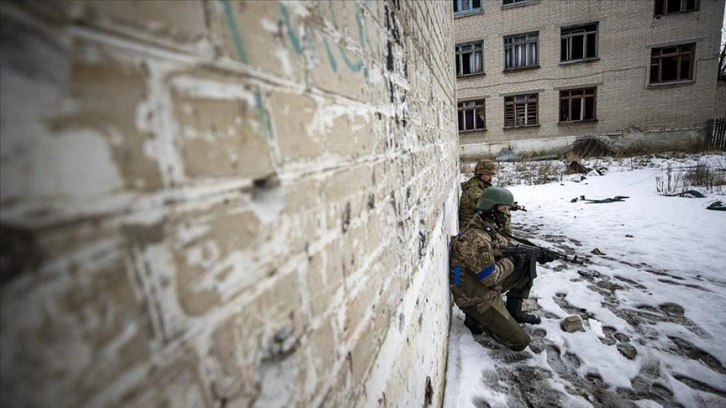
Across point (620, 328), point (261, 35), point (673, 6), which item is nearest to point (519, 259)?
point (620, 328)

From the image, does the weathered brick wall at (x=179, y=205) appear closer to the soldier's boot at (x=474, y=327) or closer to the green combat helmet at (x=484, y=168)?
the soldier's boot at (x=474, y=327)

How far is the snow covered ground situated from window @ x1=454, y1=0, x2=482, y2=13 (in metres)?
12.3

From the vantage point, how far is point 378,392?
92 centimetres

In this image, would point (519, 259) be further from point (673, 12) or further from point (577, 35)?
point (673, 12)

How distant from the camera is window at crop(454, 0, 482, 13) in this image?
1441cm

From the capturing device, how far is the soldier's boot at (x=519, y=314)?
3092 mm

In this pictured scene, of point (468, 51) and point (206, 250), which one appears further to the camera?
point (468, 51)

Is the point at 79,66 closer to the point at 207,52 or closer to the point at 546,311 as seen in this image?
the point at 207,52

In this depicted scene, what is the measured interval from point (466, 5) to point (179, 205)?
1754cm

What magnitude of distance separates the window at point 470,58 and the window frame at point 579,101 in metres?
3.73

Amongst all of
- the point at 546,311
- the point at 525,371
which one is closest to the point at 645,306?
the point at 546,311

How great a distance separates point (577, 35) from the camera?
13.6 meters

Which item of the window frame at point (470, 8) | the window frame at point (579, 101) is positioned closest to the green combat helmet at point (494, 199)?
the window frame at point (579, 101)

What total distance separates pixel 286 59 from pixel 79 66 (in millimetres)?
319
